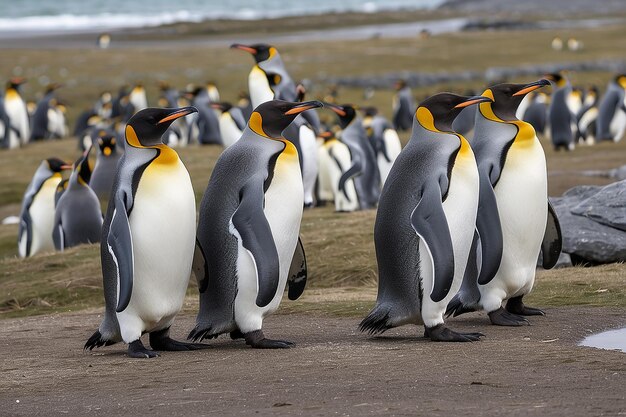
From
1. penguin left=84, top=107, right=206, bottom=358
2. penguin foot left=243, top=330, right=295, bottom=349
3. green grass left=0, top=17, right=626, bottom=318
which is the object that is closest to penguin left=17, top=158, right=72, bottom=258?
green grass left=0, top=17, right=626, bottom=318

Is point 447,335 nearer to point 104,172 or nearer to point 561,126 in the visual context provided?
point 104,172

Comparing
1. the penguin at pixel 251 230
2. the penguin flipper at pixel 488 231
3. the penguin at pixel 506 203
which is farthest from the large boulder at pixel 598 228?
the penguin at pixel 251 230

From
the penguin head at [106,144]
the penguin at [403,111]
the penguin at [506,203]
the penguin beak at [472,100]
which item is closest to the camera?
the penguin beak at [472,100]

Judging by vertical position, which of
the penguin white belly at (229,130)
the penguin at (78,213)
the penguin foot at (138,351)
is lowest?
the penguin white belly at (229,130)

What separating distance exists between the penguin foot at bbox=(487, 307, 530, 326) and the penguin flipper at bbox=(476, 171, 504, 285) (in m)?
0.21

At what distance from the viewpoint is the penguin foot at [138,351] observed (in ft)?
19.6

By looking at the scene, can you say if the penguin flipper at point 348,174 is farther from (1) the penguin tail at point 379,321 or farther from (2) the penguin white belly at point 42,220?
(1) the penguin tail at point 379,321

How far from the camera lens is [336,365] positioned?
5.27m

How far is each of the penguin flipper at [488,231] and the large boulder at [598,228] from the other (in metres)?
2.55

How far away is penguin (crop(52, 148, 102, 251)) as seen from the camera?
12000mm

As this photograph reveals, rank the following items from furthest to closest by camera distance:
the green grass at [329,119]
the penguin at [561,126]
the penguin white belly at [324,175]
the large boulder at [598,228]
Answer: the penguin at [561,126] → the penguin white belly at [324,175] → the large boulder at [598,228] → the green grass at [329,119]

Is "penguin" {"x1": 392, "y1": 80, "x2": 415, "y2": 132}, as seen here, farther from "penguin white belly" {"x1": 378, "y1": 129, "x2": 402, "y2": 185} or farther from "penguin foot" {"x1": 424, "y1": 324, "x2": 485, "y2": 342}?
"penguin foot" {"x1": 424, "y1": 324, "x2": 485, "y2": 342}

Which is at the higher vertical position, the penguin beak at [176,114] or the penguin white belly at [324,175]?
the penguin beak at [176,114]

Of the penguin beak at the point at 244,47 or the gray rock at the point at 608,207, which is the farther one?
the penguin beak at the point at 244,47
